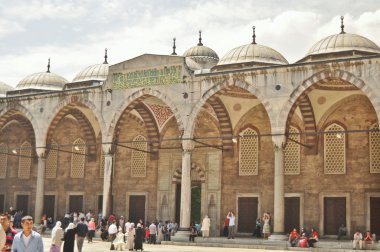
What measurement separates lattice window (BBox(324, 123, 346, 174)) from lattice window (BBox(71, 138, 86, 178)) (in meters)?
10.2

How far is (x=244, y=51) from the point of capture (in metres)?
20.3

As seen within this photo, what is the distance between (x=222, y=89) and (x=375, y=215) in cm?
621

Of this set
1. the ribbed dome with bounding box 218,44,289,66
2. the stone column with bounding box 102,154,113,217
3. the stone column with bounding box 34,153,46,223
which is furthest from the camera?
the stone column with bounding box 34,153,46,223

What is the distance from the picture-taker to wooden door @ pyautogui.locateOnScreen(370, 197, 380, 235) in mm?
17609

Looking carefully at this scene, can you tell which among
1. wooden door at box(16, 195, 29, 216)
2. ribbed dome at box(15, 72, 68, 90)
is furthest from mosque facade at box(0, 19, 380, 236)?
ribbed dome at box(15, 72, 68, 90)

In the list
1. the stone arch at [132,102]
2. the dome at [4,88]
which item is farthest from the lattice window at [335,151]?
the dome at [4,88]

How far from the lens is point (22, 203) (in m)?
24.8

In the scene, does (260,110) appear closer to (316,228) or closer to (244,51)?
(244,51)

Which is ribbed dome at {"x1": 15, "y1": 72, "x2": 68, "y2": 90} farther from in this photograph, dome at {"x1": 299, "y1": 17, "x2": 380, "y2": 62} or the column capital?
dome at {"x1": 299, "y1": 17, "x2": 380, "y2": 62}

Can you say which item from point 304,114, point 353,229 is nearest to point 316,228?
point 353,229

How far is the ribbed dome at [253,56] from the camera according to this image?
19984mm

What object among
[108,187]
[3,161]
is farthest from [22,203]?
[108,187]

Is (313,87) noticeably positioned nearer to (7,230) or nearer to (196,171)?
(196,171)

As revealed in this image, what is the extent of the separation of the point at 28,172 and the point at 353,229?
46.9 feet
